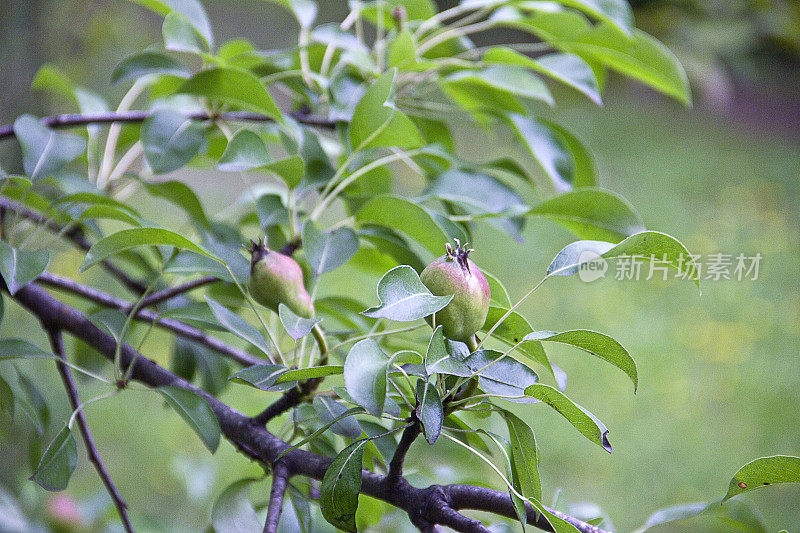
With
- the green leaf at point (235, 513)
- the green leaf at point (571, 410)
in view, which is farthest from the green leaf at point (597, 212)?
the green leaf at point (235, 513)

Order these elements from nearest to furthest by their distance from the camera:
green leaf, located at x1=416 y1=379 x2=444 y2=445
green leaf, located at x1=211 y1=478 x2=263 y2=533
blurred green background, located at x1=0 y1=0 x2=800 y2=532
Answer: green leaf, located at x1=416 y1=379 x2=444 y2=445 < green leaf, located at x1=211 y1=478 x2=263 y2=533 < blurred green background, located at x1=0 y1=0 x2=800 y2=532

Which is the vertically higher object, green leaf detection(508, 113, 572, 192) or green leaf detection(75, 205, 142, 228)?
green leaf detection(75, 205, 142, 228)

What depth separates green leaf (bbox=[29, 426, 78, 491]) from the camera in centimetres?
36

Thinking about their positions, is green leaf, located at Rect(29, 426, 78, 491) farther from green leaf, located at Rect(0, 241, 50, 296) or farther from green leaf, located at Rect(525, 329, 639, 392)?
green leaf, located at Rect(525, 329, 639, 392)

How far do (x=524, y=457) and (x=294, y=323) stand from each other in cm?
13

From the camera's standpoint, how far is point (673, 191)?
2012 mm

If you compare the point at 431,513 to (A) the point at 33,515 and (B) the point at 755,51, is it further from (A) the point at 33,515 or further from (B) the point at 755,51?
(B) the point at 755,51

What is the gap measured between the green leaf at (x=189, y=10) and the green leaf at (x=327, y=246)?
19 cm

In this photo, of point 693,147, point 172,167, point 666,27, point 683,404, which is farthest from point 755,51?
point 172,167

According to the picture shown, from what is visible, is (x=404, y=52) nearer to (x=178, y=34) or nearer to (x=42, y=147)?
(x=178, y=34)

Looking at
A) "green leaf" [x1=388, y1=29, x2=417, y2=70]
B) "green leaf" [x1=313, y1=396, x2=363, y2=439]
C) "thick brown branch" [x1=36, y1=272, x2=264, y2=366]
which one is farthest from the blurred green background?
"green leaf" [x1=388, y1=29, x2=417, y2=70]

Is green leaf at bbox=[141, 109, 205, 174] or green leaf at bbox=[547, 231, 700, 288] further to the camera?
green leaf at bbox=[141, 109, 205, 174]

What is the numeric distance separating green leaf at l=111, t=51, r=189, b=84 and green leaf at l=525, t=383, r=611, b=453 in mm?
385

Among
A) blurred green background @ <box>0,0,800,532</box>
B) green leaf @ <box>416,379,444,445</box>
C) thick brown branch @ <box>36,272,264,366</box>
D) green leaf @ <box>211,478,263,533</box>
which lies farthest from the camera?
blurred green background @ <box>0,0,800,532</box>
